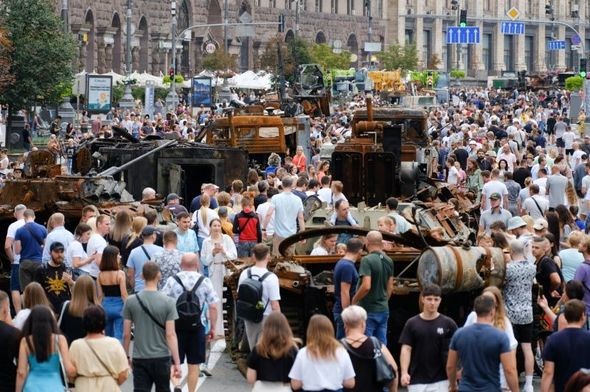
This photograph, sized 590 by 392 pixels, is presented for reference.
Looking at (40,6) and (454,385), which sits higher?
(40,6)

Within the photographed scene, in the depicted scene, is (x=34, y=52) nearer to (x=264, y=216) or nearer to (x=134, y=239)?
(x=264, y=216)

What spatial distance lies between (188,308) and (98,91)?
36555 millimetres

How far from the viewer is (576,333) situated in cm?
1301

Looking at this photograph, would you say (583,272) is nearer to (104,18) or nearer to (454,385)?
(454,385)

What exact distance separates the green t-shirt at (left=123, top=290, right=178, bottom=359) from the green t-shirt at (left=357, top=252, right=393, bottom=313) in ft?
7.55

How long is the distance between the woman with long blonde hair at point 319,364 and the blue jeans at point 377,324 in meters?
3.90

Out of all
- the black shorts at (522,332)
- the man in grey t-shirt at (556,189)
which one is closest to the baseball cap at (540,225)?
the black shorts at (522,332)

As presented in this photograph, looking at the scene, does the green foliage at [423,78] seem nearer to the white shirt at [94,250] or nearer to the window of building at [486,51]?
the window of building at [486,51]

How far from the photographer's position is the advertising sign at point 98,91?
50625 millimetres

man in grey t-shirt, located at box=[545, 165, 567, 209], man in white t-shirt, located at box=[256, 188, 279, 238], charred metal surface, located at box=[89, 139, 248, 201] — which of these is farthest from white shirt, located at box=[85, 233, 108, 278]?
man in grey t-shirt, located at box=[545, 165, 567, 209]

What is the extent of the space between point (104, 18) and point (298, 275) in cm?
Answer: 6679

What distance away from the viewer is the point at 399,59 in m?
113

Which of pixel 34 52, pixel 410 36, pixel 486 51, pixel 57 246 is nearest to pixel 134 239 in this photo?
pixel 57 246

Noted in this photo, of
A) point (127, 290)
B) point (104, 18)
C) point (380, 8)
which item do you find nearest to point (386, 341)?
point (127, 290)
